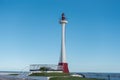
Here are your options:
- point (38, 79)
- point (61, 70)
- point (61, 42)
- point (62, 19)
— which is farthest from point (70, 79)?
point (62, 19)

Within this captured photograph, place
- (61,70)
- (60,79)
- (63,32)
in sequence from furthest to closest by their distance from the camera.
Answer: (63,32), (61,70), (60,79)

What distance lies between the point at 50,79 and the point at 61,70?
12.7 meters

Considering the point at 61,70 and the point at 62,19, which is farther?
the point at 62,19

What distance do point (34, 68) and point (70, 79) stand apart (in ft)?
52.0

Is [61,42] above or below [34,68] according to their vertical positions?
above

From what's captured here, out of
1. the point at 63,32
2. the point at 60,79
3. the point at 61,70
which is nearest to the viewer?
the point at 60,79

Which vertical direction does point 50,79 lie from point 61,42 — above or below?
below

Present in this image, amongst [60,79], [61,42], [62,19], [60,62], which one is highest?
[62,19]

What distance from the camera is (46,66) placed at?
52.4 metres

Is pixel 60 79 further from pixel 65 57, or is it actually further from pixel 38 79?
pixel 65 57

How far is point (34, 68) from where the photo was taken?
2055 inches

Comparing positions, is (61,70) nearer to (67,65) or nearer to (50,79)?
(67,65)

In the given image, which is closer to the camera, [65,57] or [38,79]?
[38,79]

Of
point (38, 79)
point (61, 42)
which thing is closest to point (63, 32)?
point (61, 42)
